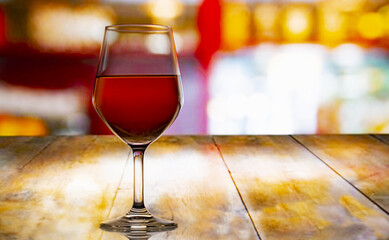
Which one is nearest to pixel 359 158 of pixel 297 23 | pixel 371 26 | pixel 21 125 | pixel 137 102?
pixel 137 102

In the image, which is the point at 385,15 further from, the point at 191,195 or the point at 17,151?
the point at 191,195

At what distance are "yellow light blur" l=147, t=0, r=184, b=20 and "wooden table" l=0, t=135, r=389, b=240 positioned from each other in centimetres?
93

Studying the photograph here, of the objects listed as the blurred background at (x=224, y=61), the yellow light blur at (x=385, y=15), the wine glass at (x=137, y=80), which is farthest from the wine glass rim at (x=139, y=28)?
the yellow light blur at (x=385, y=15)

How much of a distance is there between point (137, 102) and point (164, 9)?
171cm

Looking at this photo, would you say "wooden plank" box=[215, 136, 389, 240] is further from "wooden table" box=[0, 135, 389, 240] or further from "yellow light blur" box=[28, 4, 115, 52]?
"yellow light blur" box=[28, 4, 115, 52]

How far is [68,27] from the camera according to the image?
91.7 inches

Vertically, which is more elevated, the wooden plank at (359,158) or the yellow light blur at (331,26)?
the yellow light blur at (331,26)

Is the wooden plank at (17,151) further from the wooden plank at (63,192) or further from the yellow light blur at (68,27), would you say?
the yellow light blur at (68,27)

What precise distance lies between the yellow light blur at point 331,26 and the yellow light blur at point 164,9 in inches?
20.2

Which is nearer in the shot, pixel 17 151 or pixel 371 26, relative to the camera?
pixel 17 151

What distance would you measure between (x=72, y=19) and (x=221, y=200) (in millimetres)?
1581

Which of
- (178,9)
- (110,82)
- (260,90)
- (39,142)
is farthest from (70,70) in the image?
(110,82)

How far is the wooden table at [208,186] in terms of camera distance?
0.76 m

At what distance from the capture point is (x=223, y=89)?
2.40m
